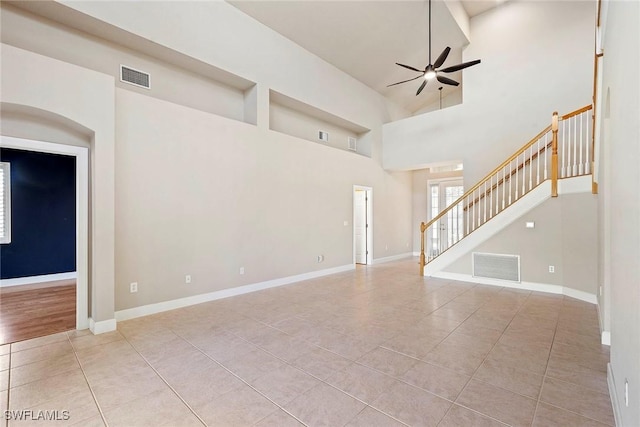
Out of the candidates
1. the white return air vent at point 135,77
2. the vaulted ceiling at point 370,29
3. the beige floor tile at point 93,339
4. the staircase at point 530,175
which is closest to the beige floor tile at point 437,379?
the beige floor tile at point 93,339

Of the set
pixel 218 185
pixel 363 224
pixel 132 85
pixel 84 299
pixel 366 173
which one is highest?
pixel 132 85

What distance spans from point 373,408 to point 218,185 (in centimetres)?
395

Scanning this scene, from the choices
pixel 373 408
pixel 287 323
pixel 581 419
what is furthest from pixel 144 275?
pixel 581 419

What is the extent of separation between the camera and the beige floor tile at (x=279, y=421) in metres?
1.87

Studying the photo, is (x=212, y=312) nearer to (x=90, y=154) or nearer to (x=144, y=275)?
(x=144, y=275)

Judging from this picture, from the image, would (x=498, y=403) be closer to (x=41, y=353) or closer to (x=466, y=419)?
(x=466, y=419)

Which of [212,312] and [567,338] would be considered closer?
[567,338]

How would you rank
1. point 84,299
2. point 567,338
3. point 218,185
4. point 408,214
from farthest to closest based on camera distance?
point 408,214
point 218,185
point 84,299
point 567,338

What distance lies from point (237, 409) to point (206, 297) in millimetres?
2890

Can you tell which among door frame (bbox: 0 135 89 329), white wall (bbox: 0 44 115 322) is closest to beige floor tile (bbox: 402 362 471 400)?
white wall (bbox: 0 44 115 322)

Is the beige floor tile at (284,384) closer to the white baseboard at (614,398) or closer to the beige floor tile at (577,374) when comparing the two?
the white baseboard at (614,398)

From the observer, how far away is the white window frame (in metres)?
5.60

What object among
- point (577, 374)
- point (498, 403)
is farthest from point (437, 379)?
point (577, 374)

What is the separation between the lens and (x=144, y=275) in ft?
13.2
